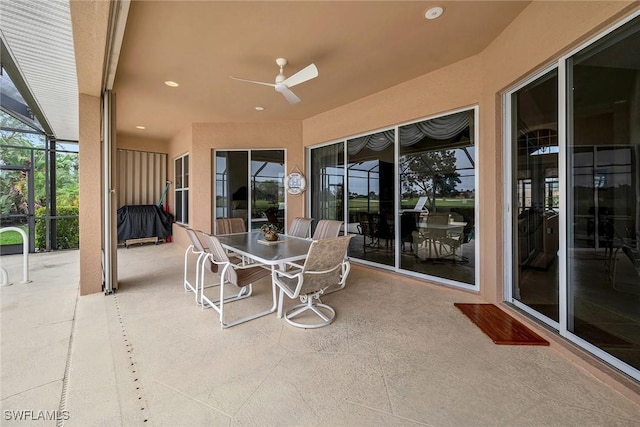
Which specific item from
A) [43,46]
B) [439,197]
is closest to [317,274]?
[439,197]

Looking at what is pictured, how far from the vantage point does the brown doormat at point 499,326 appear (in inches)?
90.0

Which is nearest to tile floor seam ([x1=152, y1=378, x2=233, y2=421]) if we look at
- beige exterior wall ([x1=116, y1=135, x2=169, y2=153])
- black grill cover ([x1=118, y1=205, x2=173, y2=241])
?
black grill cover ([x1=118, y1=205, x2=173, y2=241])

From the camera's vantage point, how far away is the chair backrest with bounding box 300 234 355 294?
232 cm

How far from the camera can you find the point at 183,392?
1697 millimetres

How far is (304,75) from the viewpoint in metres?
2.69

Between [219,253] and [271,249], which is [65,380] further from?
[271,249]

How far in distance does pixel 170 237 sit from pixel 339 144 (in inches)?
208

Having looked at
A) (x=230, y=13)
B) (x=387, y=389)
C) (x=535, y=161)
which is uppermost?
(x=230, y=13)

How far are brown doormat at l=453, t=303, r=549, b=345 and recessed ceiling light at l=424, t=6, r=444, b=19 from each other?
9.43ft

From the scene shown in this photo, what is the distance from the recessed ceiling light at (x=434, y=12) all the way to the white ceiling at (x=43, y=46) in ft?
9.38

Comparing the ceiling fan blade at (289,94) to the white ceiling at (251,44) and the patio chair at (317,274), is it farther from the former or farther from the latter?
the patio chair at (317,274)

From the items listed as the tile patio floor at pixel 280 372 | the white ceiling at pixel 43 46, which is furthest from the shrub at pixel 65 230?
the tile patio floor at pixel 280 372

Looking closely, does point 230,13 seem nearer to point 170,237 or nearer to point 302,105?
point 302,105

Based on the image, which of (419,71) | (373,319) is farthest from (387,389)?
(419,71)
